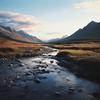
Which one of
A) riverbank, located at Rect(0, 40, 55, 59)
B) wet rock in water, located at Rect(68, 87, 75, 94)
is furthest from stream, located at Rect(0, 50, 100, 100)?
riverbank, located at Rect(0, 40, 55, 59)

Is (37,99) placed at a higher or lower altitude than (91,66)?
lower

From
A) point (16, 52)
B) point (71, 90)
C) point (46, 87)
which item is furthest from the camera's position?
point (16, 52)

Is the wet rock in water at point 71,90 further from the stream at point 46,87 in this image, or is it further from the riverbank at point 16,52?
the riverbank at point 16,52

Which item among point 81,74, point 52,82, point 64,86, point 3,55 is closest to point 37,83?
point 52,82

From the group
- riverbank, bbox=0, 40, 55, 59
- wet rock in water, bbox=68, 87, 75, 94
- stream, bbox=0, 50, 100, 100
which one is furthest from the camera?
riverbank, bbox=0, 40, 55, 59

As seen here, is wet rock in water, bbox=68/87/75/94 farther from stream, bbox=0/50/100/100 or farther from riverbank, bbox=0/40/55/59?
riverbank, bbox=0/40/55/59

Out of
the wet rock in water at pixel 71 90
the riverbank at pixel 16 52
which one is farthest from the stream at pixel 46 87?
the riverbank at pixel 16 52

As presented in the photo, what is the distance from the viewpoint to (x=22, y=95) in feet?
→ 114

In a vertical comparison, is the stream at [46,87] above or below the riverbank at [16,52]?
below

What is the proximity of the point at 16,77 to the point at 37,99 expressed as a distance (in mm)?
15799

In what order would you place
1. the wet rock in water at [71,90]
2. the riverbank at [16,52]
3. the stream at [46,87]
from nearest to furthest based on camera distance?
the stream at [46,87] < the wet rock in water at [71,90] < the riverbank at [16,52]

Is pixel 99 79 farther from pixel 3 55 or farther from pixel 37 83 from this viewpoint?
pixel 3 55

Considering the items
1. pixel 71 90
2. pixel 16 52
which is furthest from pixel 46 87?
pixel 16 52

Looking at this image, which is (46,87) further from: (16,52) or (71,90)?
(16,52)
